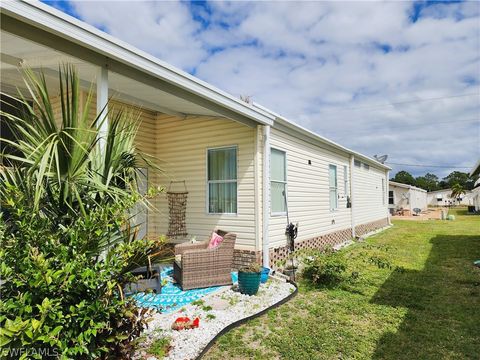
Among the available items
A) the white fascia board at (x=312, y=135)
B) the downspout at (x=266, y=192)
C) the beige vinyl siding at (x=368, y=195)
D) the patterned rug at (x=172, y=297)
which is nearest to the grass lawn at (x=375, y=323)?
the downspout at (x=266, y=192)

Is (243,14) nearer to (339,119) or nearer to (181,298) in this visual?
(181,298)

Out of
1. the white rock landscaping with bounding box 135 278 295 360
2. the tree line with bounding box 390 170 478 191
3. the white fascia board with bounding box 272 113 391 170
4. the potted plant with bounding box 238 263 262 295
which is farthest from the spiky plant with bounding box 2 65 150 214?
the tree line with bounding box 390 170 478 191

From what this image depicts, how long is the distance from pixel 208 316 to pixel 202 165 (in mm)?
3721

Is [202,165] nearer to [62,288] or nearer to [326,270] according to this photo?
[326,270]

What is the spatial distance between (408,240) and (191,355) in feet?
37.0

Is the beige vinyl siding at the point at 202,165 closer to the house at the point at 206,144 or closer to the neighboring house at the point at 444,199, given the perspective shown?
the house at the point at 206,144

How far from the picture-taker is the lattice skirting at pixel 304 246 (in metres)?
6.39

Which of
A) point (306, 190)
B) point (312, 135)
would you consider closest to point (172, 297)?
point (306, 190)

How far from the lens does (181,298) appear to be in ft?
16.1

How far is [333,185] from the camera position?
10.7 m

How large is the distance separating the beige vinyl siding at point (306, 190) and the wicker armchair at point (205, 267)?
139cm

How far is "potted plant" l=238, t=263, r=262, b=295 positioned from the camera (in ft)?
16.8

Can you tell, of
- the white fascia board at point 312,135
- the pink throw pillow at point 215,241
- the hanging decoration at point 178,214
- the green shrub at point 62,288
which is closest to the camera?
the green shrub at point 62,288

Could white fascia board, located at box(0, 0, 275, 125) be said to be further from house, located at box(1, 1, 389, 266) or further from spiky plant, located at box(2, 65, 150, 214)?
spiky plant, located at box(2, 65, 150, 214)
